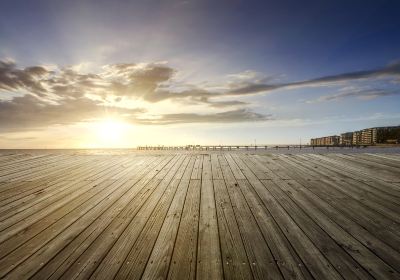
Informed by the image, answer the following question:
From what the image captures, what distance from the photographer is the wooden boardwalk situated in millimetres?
2742

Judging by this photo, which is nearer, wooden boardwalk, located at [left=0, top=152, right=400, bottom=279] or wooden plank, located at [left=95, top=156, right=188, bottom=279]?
wooden plank, located at [left=95, top=156, right=188, bottom=279]

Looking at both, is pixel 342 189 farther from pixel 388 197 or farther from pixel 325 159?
pixel 325 159

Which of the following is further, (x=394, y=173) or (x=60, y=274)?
(x=394, y=173)

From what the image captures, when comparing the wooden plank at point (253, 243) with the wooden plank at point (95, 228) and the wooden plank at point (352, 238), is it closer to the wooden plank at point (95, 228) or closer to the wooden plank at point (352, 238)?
the wooden plank at point (352, 238)

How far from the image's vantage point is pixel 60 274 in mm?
2639

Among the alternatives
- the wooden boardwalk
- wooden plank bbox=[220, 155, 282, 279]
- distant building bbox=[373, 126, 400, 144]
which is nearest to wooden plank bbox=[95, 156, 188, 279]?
the wooden boardwalk

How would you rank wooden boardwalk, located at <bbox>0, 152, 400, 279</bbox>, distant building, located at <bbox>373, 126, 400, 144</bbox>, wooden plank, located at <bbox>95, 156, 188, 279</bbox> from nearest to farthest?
wooden plank, located at <bbox>95, 156, 188, 279</bbox> < wooden boardwalk, located at <bbox>0, 152, 400, 279</bbox> < distant building, located at <bbox>373, 126, 400, 144</bbox>

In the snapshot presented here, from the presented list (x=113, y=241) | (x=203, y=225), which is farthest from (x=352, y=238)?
(x=113, y=241)

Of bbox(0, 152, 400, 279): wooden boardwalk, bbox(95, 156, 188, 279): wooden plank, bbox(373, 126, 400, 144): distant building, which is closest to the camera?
bbox(95, 156, 188, 279): wooden plank

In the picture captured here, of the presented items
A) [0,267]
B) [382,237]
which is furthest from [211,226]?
[0,267]

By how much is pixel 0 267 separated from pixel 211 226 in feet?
7.91

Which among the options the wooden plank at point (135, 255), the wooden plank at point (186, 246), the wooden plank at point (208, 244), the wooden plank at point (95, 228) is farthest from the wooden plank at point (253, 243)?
the wooden plank at point (95, 228)

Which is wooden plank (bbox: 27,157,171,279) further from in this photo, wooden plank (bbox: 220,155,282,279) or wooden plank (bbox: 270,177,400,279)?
wooden plank (bbox: 270,177,400,279)

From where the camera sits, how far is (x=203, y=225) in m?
3.87
